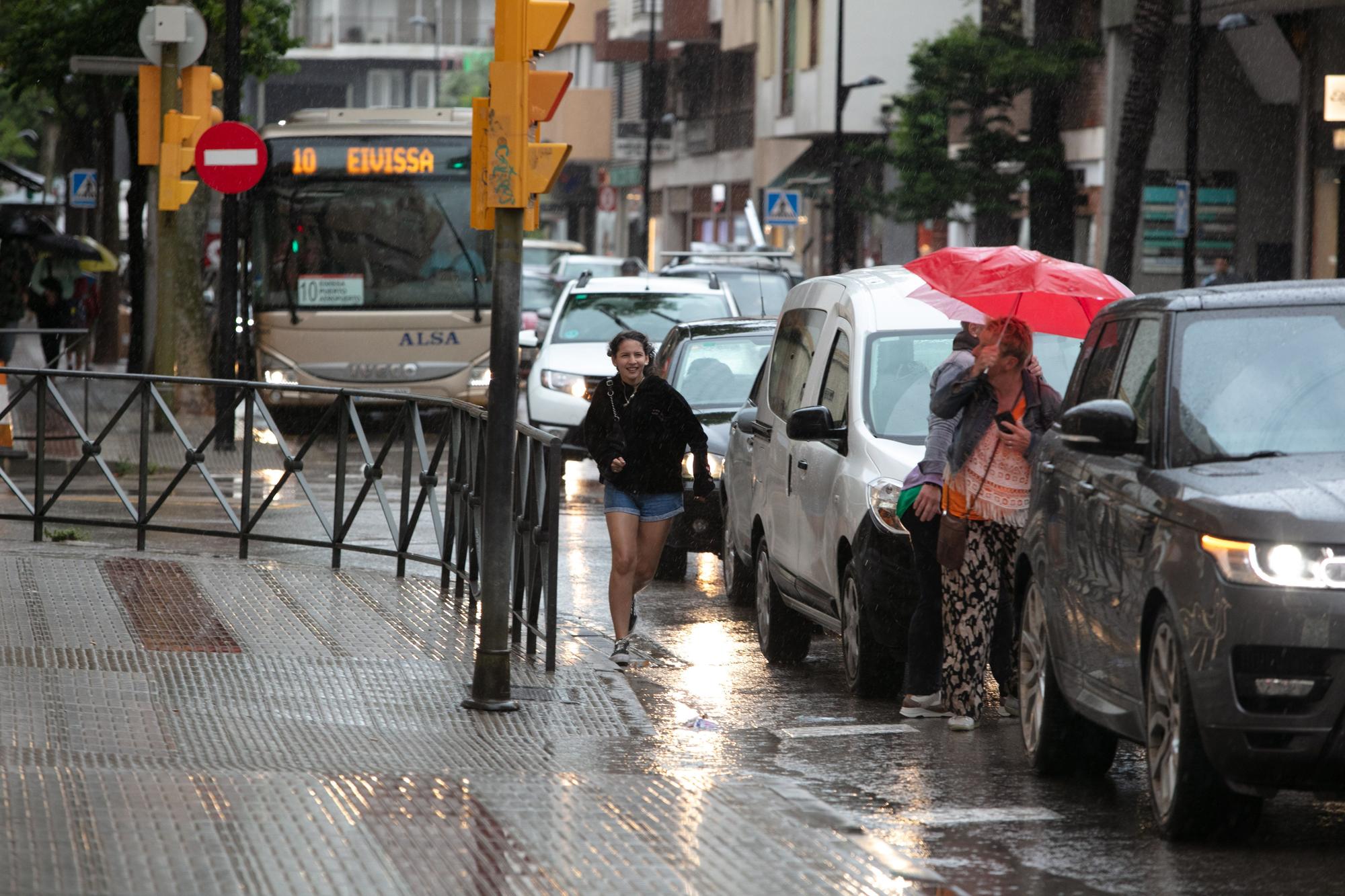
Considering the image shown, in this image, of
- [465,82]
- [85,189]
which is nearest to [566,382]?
[85,189]

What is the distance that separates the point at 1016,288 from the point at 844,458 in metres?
1.04

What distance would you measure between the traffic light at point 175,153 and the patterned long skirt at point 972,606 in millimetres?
12193

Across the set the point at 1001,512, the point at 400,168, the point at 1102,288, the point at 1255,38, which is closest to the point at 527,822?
the point at 1001,512

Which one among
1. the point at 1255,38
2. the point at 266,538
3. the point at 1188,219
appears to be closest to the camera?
the point at 266,538

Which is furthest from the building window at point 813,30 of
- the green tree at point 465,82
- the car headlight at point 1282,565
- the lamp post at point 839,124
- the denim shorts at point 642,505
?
the car headlight at point 1282,565

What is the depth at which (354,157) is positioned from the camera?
2441cm

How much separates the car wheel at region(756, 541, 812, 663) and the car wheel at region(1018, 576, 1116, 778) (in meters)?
2.98

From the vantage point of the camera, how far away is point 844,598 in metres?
9.84

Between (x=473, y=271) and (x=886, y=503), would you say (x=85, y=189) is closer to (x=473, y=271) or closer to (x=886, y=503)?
(x=473, y=271)

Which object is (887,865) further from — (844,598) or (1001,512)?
(844,598)

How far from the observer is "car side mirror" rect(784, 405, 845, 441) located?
9.76 metres

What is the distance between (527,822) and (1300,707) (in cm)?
219

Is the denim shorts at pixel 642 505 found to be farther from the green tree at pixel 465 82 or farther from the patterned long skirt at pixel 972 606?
the green tree at pixel 465 82

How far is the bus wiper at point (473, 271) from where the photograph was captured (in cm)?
2464
